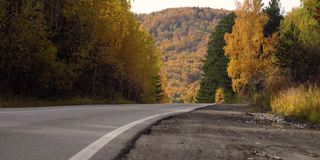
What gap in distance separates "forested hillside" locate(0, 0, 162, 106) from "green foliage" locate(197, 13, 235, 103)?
823 inches

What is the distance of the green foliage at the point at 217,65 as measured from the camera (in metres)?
62.8

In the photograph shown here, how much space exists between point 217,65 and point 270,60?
23627mm

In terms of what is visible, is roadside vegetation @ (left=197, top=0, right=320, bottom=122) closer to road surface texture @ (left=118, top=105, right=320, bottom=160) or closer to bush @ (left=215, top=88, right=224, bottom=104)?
bush @ (left=215, top=88, right=224, bottom=104)

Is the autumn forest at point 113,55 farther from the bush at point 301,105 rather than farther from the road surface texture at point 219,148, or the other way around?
the road surface texture at point 219,148

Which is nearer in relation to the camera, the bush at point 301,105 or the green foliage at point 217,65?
the bush at point 301,105

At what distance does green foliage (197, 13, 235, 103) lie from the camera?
2470 inches

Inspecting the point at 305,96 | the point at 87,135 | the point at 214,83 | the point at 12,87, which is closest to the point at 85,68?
the point at 12,87

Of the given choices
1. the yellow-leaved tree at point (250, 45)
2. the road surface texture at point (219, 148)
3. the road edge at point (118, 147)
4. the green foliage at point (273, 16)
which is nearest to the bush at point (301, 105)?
the road surface texture at point (219, 148)

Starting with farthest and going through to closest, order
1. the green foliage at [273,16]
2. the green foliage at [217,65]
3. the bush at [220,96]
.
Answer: the green foliage at [217,65], the bush at [220,96], the green foliage at [273,16]

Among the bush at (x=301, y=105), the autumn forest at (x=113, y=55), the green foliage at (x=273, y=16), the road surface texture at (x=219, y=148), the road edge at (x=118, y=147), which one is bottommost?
the road surface texture at (x=219, y=148)

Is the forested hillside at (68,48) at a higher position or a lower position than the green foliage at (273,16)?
lower

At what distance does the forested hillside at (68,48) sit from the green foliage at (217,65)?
2091 centimetres

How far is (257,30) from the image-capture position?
42.4 m

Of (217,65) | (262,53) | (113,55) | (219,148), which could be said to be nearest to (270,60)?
(262,53)
